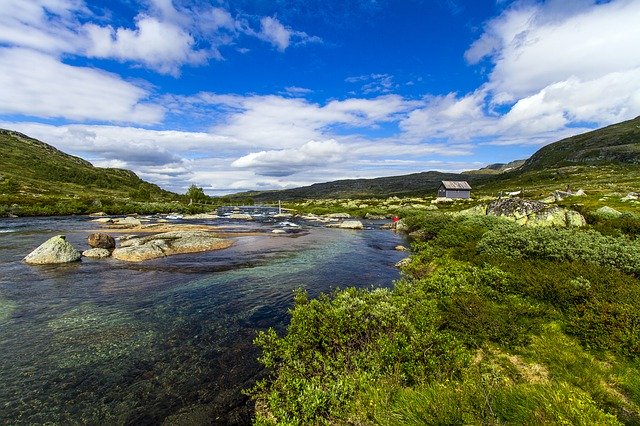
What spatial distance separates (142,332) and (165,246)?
20.9 meters

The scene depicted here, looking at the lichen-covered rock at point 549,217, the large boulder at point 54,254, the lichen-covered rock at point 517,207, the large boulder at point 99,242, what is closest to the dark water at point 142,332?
the large boulder at point 54,254

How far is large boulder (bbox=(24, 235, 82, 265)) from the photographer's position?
27.4m

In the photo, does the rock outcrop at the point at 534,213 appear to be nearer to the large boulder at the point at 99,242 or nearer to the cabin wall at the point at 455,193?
the large boulder at the point at 99,242

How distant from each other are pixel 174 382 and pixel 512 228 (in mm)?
22163

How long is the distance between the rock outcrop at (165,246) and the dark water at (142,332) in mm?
2005

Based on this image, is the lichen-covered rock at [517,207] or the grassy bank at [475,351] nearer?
the grassy bank at [475,351]

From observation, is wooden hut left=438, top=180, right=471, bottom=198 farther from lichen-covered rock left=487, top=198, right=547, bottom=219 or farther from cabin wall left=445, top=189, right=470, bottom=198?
lichen-covered rock left=487, top=198, right=547, bottom=219

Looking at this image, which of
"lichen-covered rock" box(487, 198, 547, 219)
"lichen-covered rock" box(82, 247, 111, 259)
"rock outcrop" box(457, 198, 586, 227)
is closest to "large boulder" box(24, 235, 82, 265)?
"lichen-covered rock" box(82, 247, 111, 259)

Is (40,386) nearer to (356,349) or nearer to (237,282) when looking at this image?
(356,349)

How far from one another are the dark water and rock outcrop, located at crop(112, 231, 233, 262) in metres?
2.01

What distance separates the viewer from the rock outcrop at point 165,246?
3048cm

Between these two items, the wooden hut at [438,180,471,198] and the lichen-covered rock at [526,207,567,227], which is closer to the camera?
the lichen-covered rock at [526,207,567,227]

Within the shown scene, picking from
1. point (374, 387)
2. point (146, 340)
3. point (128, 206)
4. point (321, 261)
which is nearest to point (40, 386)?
point (146, 340)

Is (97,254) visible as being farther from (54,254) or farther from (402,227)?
(402,227)
